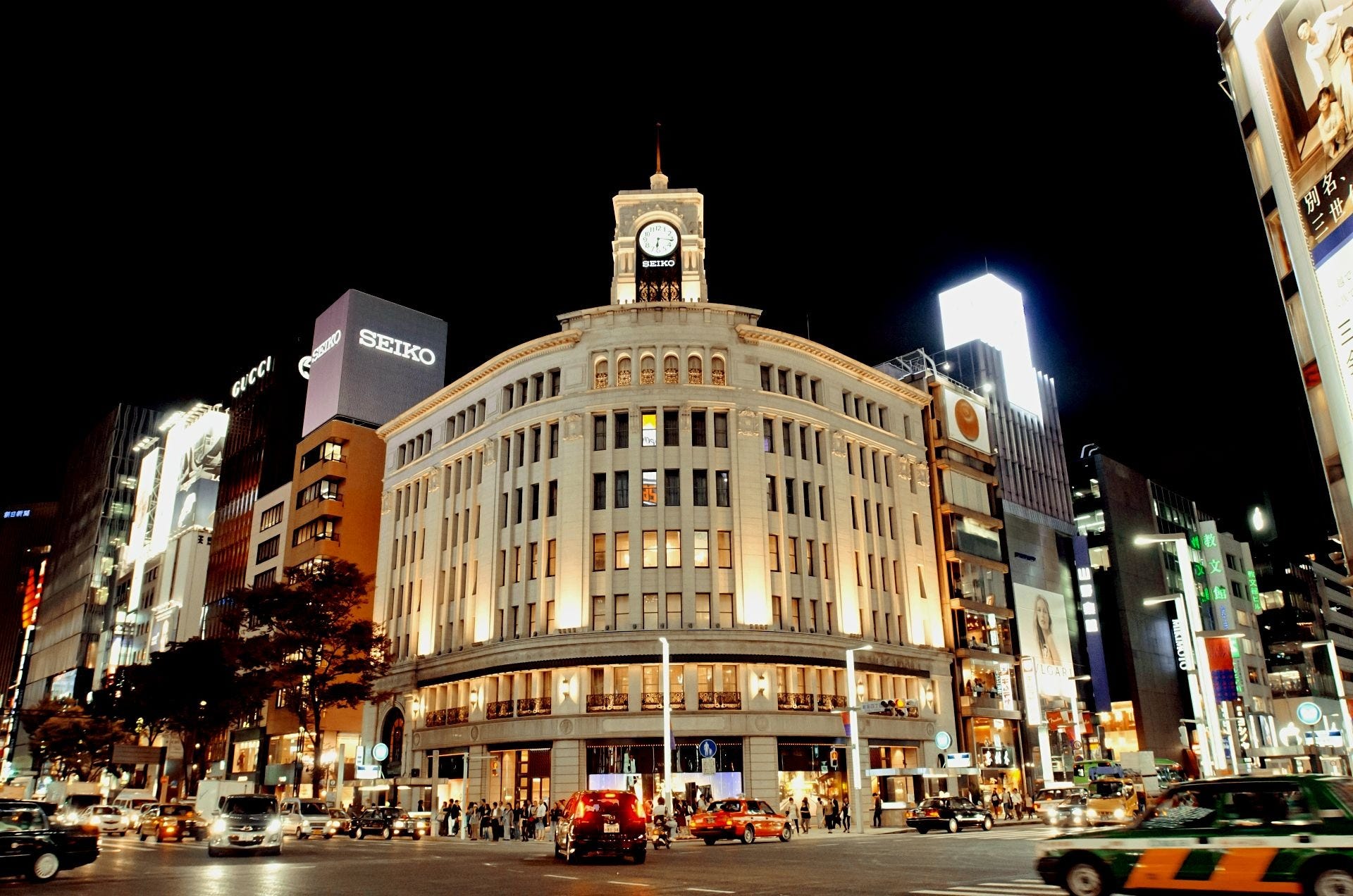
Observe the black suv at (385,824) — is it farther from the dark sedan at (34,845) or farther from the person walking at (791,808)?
the dark sedan at (34,845)

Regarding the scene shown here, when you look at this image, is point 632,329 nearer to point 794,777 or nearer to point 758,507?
point 758,507

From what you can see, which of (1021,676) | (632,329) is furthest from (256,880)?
(1021,676)

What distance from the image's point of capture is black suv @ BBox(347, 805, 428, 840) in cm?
4306

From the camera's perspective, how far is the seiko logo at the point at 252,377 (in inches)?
3821

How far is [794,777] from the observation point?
49.4m

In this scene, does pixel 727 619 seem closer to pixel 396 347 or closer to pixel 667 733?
pixel 667 733

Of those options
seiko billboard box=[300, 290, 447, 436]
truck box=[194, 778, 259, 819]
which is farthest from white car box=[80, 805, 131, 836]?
seiko billboard box=[300, 290, 447, 436]

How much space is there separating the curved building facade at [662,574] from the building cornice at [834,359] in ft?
0.62

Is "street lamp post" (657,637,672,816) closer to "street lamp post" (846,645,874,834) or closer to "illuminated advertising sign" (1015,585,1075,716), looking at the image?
"street lamp post" (846,645,874,834)

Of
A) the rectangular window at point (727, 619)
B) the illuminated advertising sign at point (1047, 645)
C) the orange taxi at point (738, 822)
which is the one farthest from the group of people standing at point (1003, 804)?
the orange taxi at point (738, 822)

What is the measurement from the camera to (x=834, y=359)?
199 feet

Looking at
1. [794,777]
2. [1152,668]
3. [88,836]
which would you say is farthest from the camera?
[1152,668]

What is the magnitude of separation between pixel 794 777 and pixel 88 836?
35.2 m

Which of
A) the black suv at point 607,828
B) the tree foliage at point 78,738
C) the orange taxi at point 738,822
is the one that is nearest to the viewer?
the black suv at point 607,828
